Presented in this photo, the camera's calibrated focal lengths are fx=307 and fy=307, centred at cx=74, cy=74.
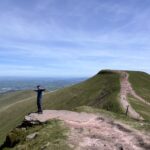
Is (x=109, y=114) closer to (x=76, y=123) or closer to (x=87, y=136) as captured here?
(x=76, y=123)

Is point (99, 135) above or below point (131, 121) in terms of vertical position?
below

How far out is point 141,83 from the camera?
99.1 m

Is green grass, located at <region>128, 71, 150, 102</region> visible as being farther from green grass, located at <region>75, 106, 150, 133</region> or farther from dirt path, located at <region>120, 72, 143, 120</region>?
green grass, located at <region>75, 106, 150, 133</region>

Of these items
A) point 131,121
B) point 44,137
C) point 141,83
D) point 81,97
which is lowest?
point 81,97

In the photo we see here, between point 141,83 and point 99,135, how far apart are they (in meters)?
75.9

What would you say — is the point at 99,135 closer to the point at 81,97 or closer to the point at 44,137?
the point at 44,137

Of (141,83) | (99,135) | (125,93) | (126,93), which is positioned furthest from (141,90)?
(99,135)

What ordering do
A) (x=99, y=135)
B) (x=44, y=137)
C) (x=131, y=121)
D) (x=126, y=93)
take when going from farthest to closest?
(x=126, y=93) < (x=131, y=121) < (x=99, y=135) < (x=44, y=137)

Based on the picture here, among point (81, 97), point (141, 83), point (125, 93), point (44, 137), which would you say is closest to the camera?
point (44, 137)

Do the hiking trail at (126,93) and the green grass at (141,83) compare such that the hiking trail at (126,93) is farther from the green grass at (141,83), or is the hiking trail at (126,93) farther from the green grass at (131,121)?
the green grass at (131,121)

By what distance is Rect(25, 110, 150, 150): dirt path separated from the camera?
23.5 meters

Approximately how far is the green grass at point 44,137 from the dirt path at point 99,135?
27.3 inches

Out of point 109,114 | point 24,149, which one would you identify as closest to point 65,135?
point 24,149

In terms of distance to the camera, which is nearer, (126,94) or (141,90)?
(126,94)
